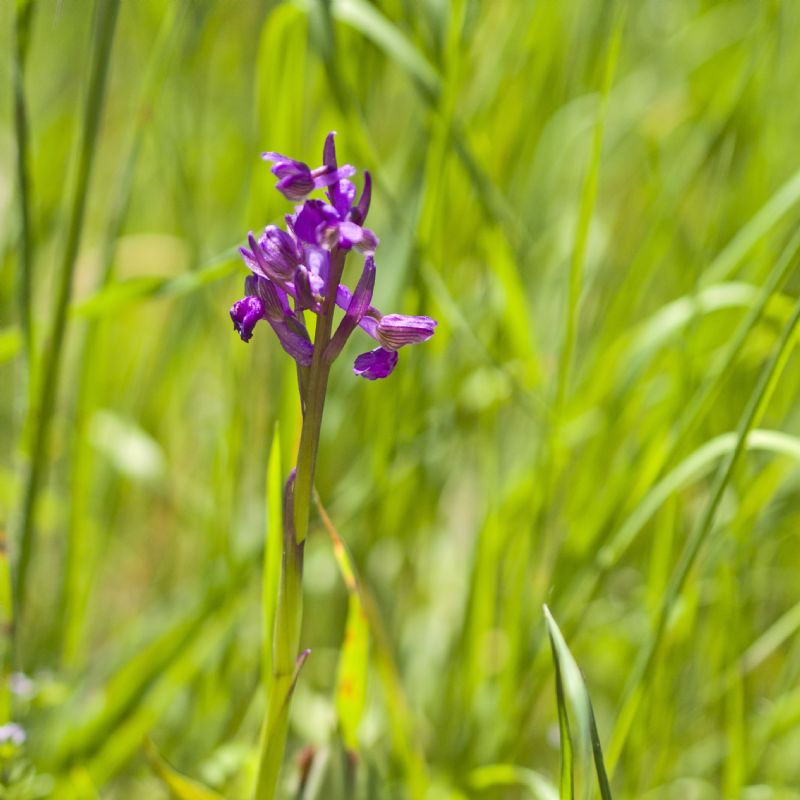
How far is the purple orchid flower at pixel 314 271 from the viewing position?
1.80ft

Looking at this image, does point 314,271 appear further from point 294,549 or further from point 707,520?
point 707,520

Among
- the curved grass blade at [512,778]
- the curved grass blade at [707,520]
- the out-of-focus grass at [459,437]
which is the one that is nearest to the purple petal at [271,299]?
the out-of-focus grass at [459,437]

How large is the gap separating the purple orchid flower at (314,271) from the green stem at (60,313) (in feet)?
1.13

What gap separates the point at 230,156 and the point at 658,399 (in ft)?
3.91

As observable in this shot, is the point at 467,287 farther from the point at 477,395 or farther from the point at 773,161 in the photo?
the point at 773,161

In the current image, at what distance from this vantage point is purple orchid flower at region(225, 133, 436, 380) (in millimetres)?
549

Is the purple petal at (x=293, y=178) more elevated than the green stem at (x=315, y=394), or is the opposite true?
the purple petal at (x=293, y=178)

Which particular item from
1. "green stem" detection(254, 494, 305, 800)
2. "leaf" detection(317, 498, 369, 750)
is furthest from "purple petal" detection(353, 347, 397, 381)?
"leaf" detection(317, 498, 369, 750)

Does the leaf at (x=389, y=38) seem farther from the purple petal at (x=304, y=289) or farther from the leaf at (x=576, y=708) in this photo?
the leaf at (x=576, y=708)

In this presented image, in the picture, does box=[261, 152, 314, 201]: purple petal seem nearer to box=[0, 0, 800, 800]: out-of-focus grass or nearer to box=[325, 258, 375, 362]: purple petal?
box=[325, 258, 375, 362]: purple petal

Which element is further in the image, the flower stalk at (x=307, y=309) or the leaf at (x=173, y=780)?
the leaf at (x=173, y=780)

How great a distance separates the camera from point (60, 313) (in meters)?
0.87

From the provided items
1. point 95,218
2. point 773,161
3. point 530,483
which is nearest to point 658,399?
point 530,483

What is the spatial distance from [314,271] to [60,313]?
1.32ft
